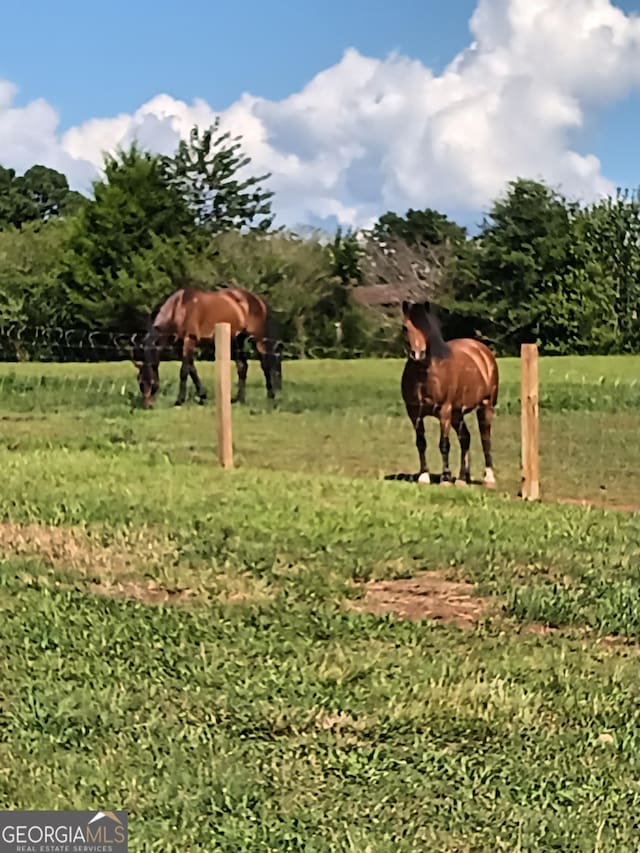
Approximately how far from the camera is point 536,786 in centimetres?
311

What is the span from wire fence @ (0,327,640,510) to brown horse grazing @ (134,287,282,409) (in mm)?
313

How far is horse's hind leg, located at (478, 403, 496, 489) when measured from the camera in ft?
31.1

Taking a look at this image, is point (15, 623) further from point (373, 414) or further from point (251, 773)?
point (373, 414)

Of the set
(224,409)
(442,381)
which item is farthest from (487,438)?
(224,409)

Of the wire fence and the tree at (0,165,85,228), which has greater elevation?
the tree at (0,165,85,228)

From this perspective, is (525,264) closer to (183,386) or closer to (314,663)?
(183,386)

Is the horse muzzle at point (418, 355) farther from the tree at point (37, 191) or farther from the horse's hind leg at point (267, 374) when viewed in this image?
the tree at point (37, 191)

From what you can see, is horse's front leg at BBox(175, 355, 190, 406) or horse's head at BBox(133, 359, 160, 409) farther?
horse's front leg at BBox(175, 355, 190, 406)

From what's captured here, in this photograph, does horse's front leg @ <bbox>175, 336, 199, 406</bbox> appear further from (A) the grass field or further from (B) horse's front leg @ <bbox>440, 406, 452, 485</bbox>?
(B) horse's front leg @ <bbox>440, 406, 452, 485</bbox>

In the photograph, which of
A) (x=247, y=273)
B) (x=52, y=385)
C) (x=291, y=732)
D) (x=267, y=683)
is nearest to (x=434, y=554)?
(x=267, y=683)

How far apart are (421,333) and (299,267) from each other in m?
28.2

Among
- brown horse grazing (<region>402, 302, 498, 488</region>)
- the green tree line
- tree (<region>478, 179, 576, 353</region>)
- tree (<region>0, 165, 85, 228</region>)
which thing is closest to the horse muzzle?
brown horse grazing (<region>402, 302, 498, 488</region>)

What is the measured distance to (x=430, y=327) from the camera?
357 inches

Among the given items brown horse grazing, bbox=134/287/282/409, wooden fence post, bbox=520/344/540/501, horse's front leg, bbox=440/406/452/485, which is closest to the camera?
wooden fence post, bbox=520/344/540/501
